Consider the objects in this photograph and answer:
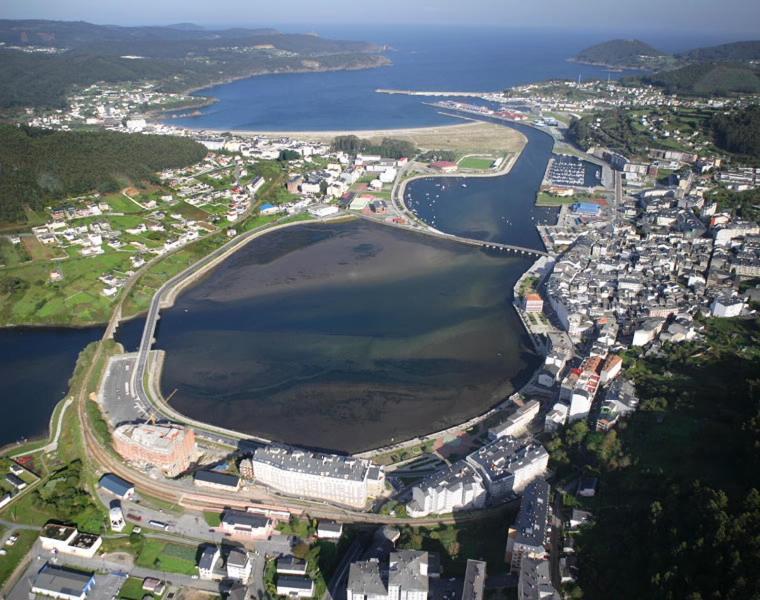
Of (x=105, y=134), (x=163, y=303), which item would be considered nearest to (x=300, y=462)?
(x=163, y=303)

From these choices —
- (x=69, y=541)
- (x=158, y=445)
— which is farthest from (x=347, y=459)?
(x=69, y=541)

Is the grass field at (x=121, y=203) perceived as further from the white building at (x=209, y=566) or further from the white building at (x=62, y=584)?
the white building at (x=209, y=566)

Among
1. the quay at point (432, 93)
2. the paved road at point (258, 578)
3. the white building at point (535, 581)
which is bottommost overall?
the paved road at point (258, 578)

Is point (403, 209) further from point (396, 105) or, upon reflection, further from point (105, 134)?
point (396, 105)

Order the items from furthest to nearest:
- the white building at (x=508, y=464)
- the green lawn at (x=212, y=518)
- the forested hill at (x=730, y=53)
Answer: the forested hill at (x=730, y=53) → the white building at (x=508, y=464) → the green lawn at (x=212, y=518)

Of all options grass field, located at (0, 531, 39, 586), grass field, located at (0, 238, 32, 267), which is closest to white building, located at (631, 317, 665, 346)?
grass field, located at (0, 531, 39, 586)

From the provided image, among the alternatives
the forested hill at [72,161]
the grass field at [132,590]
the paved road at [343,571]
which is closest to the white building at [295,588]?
the paved road at [343,571]
